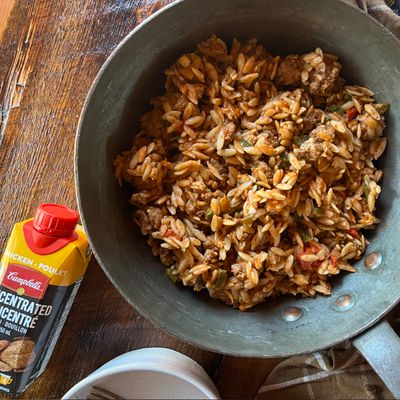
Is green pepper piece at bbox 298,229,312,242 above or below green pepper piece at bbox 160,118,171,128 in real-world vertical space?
above

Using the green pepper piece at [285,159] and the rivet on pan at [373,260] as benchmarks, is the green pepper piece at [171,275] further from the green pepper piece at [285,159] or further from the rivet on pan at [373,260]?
the rivet on pan at [373,260]

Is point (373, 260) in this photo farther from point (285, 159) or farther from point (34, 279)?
point (34, 279)

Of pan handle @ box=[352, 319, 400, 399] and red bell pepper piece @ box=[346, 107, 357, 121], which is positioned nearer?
pan handle @ box=[352, 319, 400, 399]

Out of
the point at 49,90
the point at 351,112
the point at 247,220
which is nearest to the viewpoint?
the point at 247,220

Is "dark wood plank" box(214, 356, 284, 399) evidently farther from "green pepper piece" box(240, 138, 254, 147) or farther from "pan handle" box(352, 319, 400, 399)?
"green pepper piece" box(240, 138, 254, 147)

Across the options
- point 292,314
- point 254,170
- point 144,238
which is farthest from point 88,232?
point 292,314

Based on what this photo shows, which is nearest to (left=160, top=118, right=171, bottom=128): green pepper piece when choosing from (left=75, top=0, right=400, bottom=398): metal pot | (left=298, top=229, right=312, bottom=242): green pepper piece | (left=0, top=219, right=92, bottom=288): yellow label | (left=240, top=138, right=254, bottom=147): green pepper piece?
(left=75, top=0, right=400, bottom=398): metal pot

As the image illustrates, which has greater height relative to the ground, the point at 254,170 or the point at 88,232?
the point at 254,170

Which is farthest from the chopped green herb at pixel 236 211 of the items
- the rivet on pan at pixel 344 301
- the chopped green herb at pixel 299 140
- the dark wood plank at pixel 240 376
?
the dark wood plank at pixel 240 376

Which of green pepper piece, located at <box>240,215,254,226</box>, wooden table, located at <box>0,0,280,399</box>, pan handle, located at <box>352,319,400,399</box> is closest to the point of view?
pan handle, located at <box>352,319,400,399</box>
